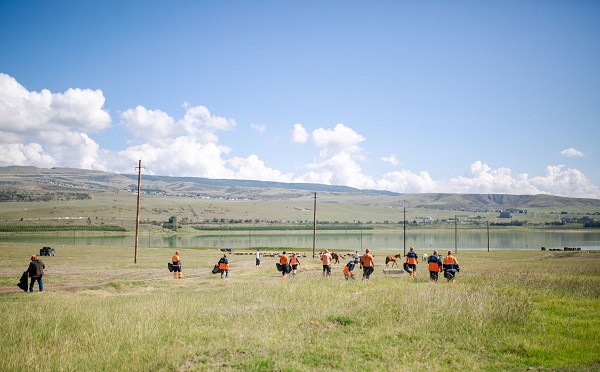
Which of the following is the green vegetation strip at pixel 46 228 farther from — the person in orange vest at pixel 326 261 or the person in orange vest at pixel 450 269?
the person in orange vest at pixel 450 269

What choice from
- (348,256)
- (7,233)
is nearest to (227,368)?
(348,256)

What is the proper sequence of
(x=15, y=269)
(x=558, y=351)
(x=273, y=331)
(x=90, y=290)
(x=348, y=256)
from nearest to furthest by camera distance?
(x=558, y=351) → (x=273, y=331) → (x=90, y=290) → (x=15, y=269) → (x=348, y=256)

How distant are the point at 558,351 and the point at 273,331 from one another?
710 cm

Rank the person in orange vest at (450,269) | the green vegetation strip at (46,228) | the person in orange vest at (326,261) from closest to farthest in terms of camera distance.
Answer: the person in orange vest at (450,269) → the person in orange vest at (326,261) → the green vegetation strip at (46,228)

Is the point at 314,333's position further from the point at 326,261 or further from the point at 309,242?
the point at 309,242

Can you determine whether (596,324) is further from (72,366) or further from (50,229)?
(50,229)

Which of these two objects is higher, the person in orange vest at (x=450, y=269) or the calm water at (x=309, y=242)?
the person in orange vest at (x=450, y=269)

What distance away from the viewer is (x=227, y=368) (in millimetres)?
9234

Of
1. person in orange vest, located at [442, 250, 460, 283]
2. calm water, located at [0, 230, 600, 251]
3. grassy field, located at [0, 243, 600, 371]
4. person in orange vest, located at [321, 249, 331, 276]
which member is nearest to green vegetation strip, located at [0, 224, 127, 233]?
calm water, located at [0, 230, 600, 251]

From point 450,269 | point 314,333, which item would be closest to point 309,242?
point 450,269

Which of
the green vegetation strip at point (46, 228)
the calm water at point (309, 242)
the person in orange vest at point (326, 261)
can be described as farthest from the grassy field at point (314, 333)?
the green vegetation strip at point (46, 228)

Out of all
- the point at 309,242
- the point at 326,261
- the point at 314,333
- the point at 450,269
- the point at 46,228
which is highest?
the point at 450,269

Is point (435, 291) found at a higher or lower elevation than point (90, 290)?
higher

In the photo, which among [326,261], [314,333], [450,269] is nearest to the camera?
[314,333]
